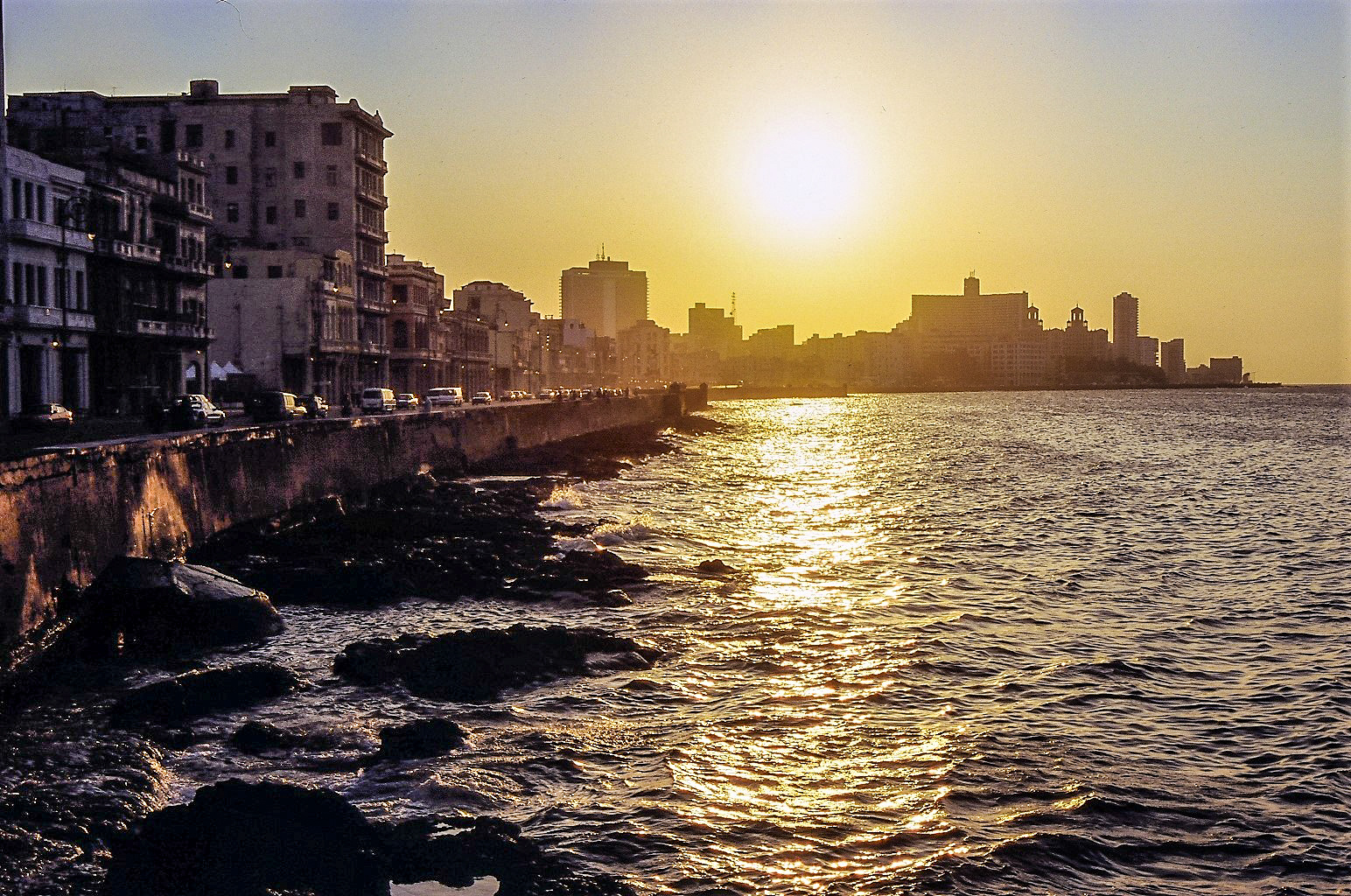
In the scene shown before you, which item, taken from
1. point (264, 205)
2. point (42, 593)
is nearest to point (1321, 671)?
point (42, 593)

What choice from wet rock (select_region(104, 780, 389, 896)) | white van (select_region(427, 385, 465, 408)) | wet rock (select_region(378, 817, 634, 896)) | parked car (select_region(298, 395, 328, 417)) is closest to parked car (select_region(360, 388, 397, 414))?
parked car (select_region(298, 395, 328, 417))

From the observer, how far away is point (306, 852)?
→ 39.0 ft

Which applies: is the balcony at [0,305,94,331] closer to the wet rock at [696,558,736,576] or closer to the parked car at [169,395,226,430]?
the parked car at [169,395,226,430]

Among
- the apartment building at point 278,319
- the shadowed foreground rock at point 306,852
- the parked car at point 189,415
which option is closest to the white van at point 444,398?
the apartment building at point 278,319

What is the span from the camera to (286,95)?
310 feet

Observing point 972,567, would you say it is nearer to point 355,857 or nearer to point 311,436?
point 311,436

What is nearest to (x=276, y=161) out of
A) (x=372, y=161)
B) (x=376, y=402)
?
(x=372, y=161)

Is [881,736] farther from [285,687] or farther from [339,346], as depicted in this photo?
[339,346]

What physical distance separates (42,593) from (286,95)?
8223 centimetres

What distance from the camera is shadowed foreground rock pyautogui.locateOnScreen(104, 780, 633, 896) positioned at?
11.3 meters

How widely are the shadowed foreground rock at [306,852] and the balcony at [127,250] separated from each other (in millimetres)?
49969

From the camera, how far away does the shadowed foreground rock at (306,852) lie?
37.0 feet

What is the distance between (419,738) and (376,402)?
5336 cm

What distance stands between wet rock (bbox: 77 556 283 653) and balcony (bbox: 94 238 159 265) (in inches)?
1553
